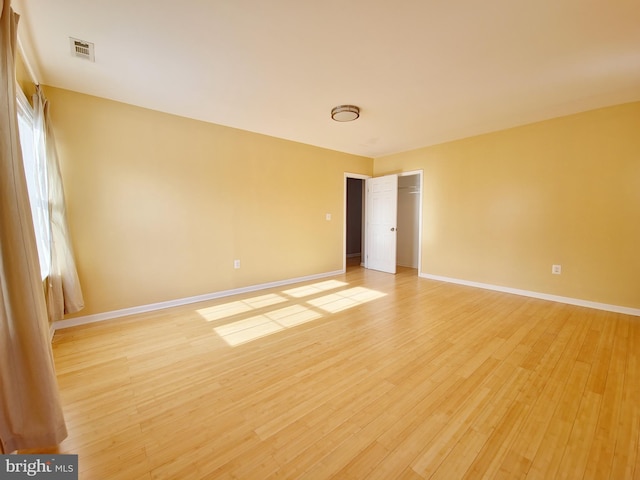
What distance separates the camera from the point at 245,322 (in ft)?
9.71

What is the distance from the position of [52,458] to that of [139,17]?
2.65 m

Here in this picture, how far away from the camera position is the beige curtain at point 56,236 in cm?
244

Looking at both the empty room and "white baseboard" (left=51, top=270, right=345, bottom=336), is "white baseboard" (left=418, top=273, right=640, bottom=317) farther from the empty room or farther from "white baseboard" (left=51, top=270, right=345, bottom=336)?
"white baseboard" (left=51, top=270, right=345, bottom=336)

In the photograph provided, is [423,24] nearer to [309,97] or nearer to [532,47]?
[532,47]

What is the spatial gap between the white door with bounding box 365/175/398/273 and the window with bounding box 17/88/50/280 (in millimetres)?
5020

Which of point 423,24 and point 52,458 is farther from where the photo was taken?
point 423,24

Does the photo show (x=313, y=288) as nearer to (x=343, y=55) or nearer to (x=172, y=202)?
(x=172, y=202)

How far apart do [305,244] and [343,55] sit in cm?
318

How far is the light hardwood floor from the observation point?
1.28m

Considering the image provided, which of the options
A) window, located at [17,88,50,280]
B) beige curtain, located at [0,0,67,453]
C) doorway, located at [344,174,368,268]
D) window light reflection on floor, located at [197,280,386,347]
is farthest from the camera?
doorway, located at [344,174,368,268]

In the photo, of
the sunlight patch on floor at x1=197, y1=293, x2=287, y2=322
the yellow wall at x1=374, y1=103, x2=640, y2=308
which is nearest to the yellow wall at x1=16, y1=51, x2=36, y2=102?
the sunlight patch on floor at x1=197, y1=293, x2=287, y2=322

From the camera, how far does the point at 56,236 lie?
258cm

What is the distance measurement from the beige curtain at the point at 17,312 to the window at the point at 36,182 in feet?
5.01

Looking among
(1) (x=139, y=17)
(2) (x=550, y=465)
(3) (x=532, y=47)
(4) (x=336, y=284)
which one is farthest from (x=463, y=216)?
(1) (x=139, y=17)
